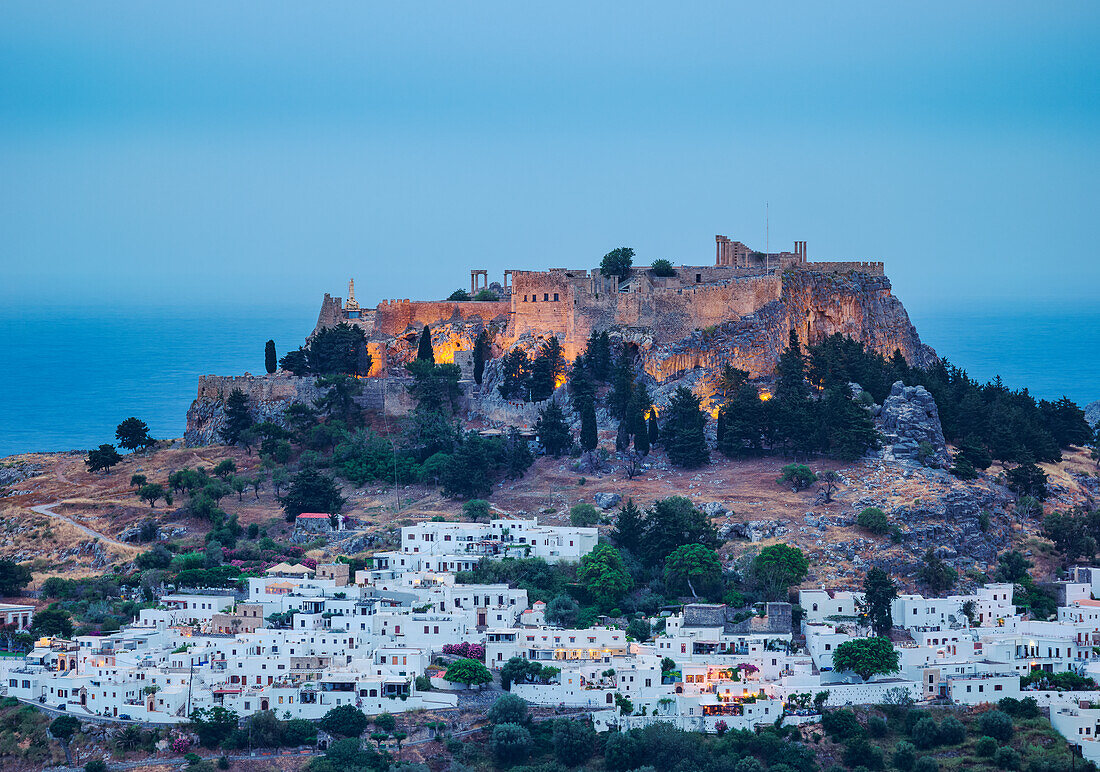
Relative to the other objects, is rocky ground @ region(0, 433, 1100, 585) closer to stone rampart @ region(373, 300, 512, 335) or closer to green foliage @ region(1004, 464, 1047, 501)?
green foliage @ region(1004, 464, 1047, 501)

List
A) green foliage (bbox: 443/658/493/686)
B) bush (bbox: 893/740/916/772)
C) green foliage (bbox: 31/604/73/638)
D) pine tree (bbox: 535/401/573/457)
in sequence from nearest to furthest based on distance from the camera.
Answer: bush (bbox: 893/740/916/772) → green foliage (bbox: 443/658/493/686) → green foliage (bbox: 31/604/73/638) → pine tree (bbox: 535/401/573/457)

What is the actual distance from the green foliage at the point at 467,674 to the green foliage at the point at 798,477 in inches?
671

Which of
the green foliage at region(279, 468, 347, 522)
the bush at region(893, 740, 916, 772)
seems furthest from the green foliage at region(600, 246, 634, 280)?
the bush at region(893, 740, 916, 772)

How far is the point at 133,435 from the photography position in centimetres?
8175

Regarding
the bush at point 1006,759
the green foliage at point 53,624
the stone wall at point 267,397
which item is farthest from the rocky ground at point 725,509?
the bush at point 1006,759

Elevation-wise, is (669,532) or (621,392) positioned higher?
(621,392)

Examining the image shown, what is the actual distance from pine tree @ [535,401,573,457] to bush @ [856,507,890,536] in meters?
12.8

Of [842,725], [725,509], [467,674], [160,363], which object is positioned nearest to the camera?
[842,725]

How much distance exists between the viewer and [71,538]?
72.0 meters

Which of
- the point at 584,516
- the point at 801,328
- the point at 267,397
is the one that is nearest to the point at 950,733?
the point at 584,516

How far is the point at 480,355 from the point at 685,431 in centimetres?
1184

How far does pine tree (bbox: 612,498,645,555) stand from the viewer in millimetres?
65375

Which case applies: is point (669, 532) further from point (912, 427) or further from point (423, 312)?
point (423, 312)

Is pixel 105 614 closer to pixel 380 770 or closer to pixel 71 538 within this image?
pixel 71 538
